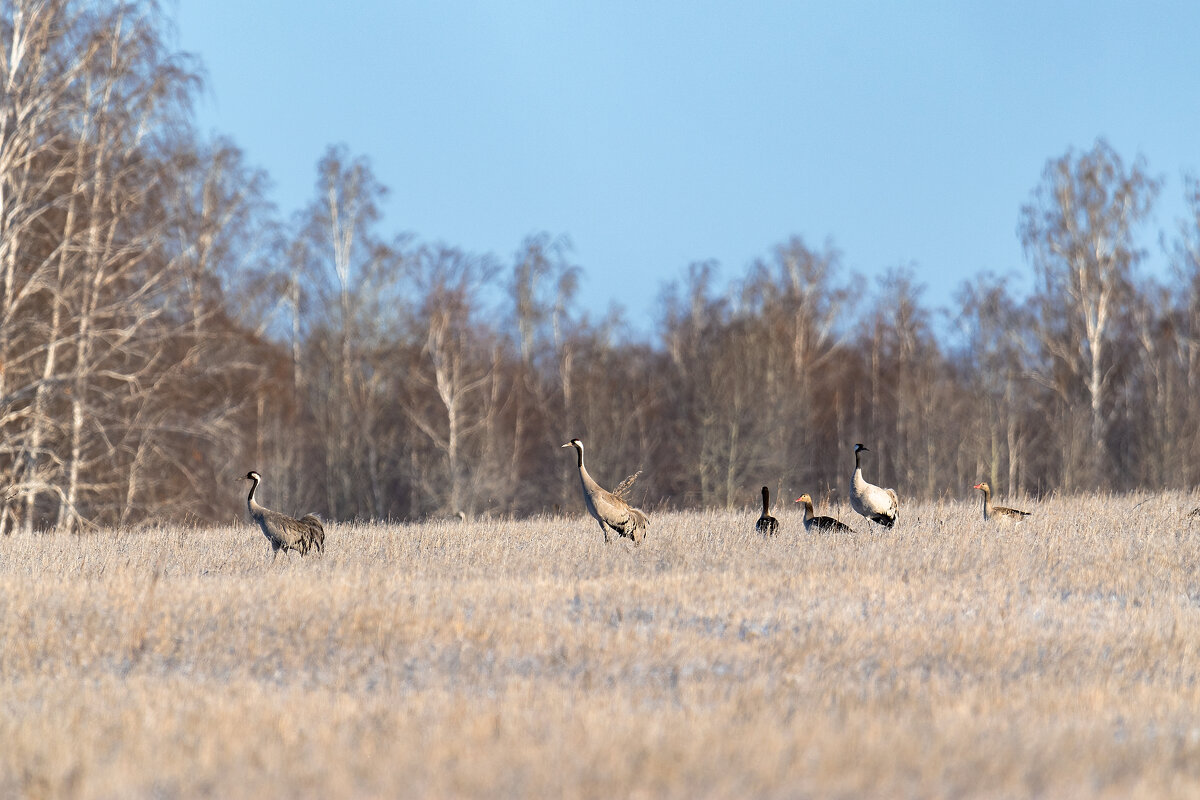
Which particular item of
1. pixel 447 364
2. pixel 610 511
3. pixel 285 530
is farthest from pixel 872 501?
pixel 447 364

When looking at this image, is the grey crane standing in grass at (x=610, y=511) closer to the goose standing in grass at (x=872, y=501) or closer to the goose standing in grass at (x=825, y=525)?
the goose standing in grass at (x=825, y=525)

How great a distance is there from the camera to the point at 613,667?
23.4ft

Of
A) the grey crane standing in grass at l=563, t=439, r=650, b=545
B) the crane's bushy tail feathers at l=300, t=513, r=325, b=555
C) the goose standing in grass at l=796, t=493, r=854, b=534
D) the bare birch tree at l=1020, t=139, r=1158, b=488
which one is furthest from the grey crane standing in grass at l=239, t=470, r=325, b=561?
the bare birch tree at l=1020, t=139, r=1158, b=488

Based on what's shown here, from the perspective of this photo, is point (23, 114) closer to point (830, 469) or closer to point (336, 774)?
point (336, 774)

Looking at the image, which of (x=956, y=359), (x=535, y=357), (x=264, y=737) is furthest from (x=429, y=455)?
(x=264, y=737)

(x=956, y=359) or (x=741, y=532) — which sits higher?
(x=956, y=359)

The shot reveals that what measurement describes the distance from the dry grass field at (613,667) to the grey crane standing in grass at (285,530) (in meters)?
0.49

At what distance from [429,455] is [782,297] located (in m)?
18.9

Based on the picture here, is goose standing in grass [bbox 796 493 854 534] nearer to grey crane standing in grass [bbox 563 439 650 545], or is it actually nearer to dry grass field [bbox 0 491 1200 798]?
dry grass field [bbox 0 491 1200 798]

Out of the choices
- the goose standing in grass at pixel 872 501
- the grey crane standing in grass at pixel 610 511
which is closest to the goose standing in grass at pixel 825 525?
the goose standing in grass at pixel 872 501

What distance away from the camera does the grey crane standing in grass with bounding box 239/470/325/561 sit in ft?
38.5

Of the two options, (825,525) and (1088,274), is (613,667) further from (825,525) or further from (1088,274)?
(1088,274)

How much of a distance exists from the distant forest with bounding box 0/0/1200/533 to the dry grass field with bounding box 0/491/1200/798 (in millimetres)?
8494

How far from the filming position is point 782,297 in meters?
47.7
